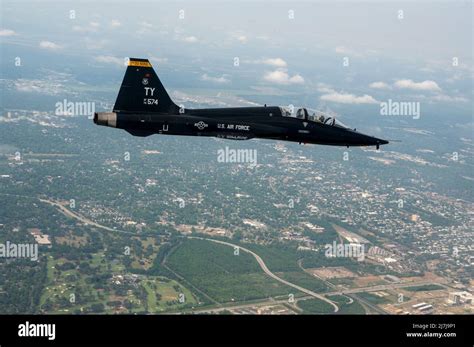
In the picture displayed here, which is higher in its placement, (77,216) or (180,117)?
(180,117)

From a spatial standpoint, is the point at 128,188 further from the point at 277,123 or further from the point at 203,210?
the point at 277,123

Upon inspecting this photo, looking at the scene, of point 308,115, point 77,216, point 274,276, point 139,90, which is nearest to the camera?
point 139,90

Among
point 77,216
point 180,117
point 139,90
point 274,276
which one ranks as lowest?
point 274,276

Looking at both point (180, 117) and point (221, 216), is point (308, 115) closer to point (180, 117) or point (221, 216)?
point (180, 117)

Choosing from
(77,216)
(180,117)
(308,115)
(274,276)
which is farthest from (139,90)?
(77,216)

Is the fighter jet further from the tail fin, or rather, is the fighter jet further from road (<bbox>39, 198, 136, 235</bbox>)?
road (<bbox>39, 198, 136, 235</bbox>)

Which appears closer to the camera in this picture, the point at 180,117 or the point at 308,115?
the point at 180,117

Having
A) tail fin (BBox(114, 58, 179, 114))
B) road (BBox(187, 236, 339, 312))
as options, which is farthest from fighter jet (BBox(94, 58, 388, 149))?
road (BBox(187, 236, 339, 312))

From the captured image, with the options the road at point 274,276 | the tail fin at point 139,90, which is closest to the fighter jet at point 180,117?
the tail fin at point 139,90

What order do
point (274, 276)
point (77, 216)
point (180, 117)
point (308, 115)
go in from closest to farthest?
point (180, 117)
point (308, 115)
point (274, 276)
point (77, 216)
